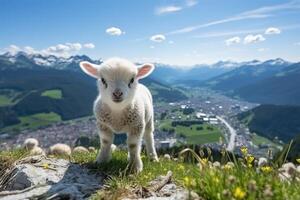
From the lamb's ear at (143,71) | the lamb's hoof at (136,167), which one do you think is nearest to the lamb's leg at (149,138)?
the lamb's ear at (143,71)

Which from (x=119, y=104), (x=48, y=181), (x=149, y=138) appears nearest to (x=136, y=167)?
(x=119, y=104)

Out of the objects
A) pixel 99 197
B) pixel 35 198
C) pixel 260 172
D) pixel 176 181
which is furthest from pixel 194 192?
pixel 35 198

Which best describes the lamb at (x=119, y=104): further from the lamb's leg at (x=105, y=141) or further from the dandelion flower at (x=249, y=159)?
the dandelion flower at (x=249, y=159)

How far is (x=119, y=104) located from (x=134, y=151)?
1188mm

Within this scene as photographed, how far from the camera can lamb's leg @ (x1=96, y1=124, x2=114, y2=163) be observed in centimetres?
1080

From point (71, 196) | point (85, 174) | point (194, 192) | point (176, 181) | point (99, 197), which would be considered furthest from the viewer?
point (85, 174)

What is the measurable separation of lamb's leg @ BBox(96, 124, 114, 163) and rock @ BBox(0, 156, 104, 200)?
Answer: 555 millimetres

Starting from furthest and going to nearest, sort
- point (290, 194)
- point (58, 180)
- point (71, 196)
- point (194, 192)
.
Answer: point (58, 180), point (71, 196), point (194, 192), point (290, 194)

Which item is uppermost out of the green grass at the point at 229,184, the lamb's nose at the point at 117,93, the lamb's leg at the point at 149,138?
the lamb's nose at the point at 117,93

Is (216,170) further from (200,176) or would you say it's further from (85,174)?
(85,174)

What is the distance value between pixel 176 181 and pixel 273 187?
3.56 metres

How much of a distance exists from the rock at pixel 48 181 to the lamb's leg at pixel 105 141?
0.55 m

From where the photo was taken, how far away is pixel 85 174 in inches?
403

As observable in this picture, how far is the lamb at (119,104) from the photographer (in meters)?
9.82
